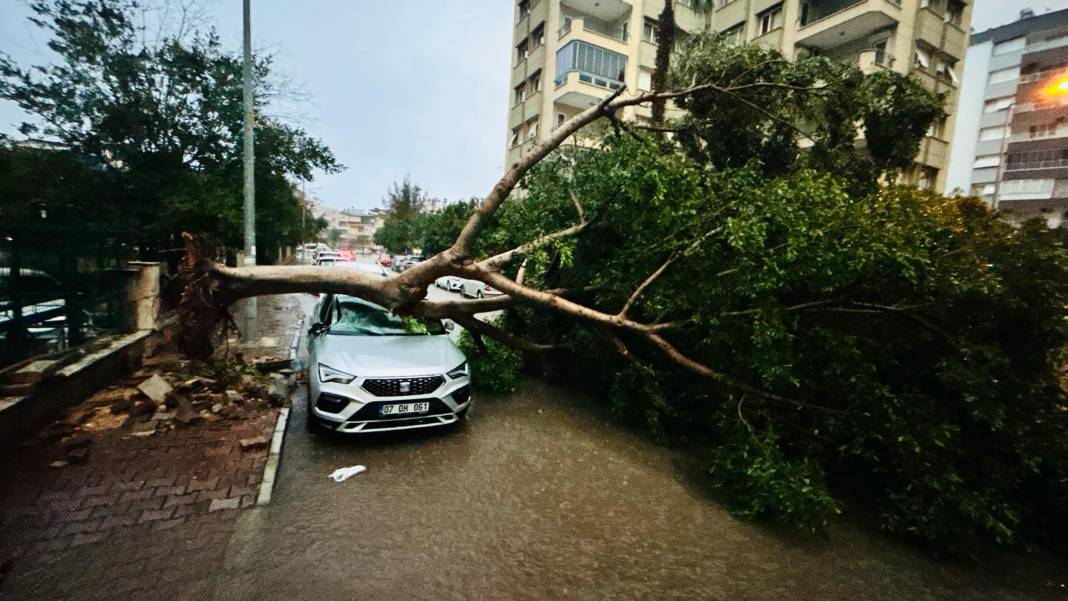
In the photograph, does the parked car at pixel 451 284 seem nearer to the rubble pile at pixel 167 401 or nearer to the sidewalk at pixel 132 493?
the rubble pile at pixel 167 401

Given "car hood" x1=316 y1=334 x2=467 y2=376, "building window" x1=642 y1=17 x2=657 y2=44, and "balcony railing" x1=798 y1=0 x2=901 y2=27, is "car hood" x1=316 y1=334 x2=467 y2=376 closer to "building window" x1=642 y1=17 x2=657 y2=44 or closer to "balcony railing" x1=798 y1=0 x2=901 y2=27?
"balcony railing" x1=798 y1=0 x2=901 y2=27

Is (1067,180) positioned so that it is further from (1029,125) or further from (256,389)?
(256,389)

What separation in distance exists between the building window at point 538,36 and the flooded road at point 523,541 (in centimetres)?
2654

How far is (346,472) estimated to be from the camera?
475 centimetres

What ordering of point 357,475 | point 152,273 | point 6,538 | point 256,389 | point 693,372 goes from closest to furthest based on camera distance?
point 6,538, point 357,475, point 693,372, point 256,389, point 152,273

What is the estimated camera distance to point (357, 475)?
15.6ft

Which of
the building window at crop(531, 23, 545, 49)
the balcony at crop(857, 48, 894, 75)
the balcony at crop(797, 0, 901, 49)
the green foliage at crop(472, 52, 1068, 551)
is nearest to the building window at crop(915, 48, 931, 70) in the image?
the balcony at crop(857, 48, 894, 75)

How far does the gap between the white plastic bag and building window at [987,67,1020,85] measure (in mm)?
51782

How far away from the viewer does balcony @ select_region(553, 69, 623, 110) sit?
23156mm

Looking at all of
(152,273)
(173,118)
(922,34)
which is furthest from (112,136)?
(922,34)

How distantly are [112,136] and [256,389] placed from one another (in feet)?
34.9

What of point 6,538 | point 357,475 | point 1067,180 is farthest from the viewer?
point 1067,180

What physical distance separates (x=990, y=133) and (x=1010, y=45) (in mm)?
6575

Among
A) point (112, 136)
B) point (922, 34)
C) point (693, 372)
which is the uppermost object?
point (922, 34)
